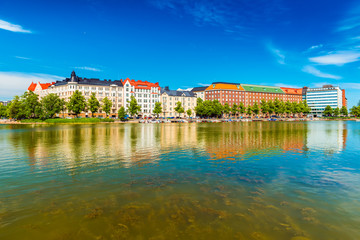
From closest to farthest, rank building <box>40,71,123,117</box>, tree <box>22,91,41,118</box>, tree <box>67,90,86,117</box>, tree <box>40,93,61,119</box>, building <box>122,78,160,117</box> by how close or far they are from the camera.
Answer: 1. tree <box>67,90,86,117</box>
2. tree <box>22,91,41,118</box>
3. tree <box>40,93,61,119</box>
4. building <box>40,71,123,117</box>
5. building <box>122,78,160,117</box>

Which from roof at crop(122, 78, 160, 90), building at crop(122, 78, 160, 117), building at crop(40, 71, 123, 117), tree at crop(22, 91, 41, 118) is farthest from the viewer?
roof at crop(122, 78, 160, 90)

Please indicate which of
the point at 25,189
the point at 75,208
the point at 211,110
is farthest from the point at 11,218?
the point at 211,110

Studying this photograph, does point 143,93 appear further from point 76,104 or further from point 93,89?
point 76,104

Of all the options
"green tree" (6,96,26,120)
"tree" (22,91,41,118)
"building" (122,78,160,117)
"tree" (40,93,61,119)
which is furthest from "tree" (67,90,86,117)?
"building" (122,78,160,117)

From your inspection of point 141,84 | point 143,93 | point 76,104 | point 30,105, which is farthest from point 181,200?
point 141,84

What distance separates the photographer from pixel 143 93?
17700 cm

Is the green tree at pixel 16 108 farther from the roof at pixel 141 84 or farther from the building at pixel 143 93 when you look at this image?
the roof at pixel 141 84

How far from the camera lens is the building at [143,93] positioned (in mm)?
171875

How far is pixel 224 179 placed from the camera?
13469 mm

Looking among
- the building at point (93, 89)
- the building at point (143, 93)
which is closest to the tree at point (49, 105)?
the building at point (93, 89)

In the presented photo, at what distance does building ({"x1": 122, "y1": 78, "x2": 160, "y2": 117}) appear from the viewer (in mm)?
171875

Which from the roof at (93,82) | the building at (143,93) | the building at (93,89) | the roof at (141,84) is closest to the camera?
the building at (93,89)

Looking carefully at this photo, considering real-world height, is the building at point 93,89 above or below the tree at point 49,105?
above

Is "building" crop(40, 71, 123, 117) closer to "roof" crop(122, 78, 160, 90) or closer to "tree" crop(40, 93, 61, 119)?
"roof" crop(122, 78, 160, 90)
